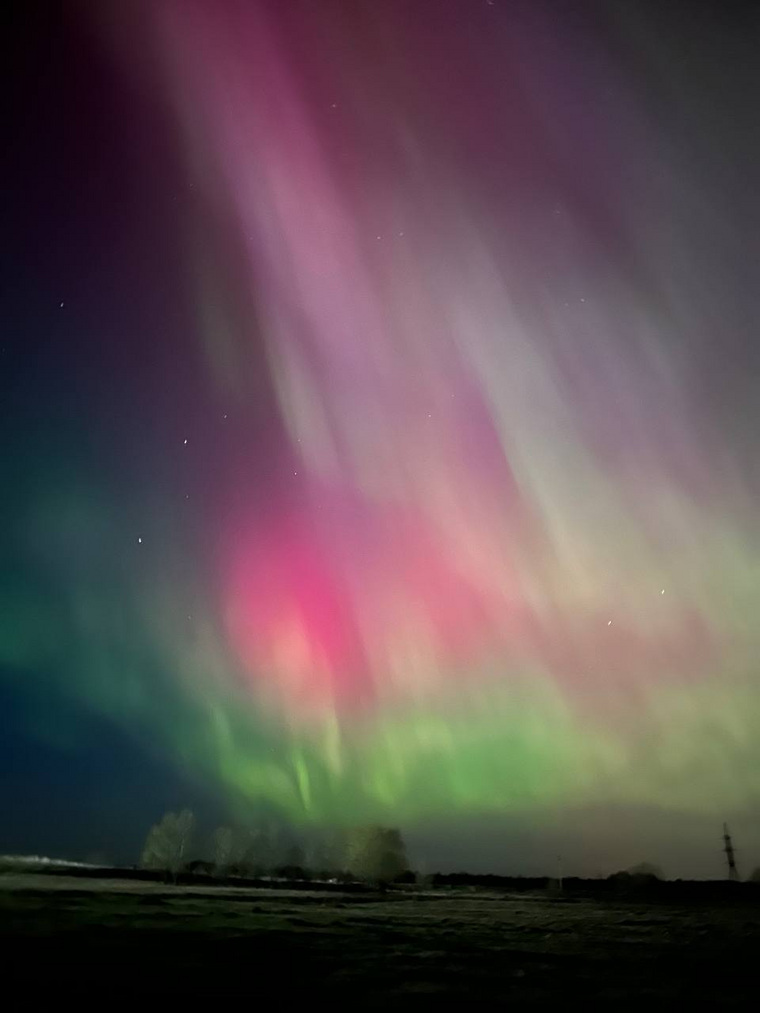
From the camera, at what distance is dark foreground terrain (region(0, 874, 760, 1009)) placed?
2367 cm

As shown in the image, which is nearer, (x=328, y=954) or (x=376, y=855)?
(x=328, y=954)

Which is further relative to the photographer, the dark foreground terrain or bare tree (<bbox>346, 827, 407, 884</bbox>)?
bare tree (<bbox>346, 827, 407, 884</bbox>)

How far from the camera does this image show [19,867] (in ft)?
223

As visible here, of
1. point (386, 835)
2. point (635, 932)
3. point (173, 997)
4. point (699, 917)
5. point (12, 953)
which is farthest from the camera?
point (386, 835)

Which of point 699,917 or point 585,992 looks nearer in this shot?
point 585,992

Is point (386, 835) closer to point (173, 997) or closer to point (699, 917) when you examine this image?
point (699, 917)

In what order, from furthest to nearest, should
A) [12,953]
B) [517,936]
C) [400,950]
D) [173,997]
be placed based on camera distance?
[517,936], [400,950], [12,953], [173,997]

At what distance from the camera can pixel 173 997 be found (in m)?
21.9

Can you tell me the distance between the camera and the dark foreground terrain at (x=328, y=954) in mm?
23672

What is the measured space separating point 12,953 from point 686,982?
22.0 metres

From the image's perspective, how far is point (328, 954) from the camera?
3128 centimetres

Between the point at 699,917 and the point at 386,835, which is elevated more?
the point at 386,835

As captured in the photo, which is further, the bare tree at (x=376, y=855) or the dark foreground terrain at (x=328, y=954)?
the bare tree at (x=376, y=855)

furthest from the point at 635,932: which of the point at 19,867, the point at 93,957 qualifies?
the point at 19,867
